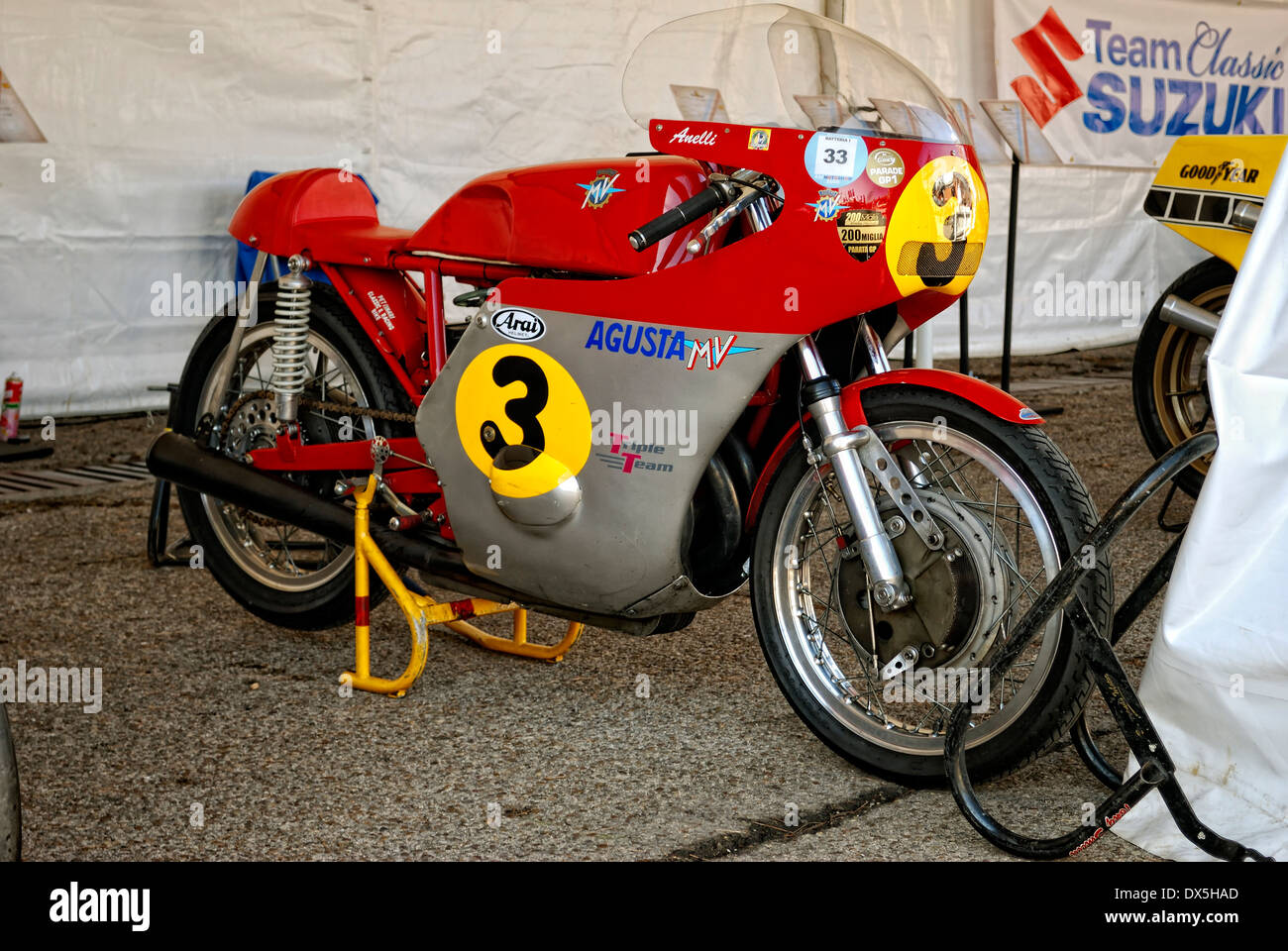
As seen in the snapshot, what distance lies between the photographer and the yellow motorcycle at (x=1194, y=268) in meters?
4.30

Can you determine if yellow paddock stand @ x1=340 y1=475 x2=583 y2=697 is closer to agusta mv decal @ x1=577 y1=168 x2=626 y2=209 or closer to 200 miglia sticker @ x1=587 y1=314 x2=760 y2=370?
200 miglia sticker @ x1=587 y1=314 x2=760 y2=370

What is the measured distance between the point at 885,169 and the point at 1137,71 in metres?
7.40

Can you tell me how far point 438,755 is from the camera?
2641 millimetres

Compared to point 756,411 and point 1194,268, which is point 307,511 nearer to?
point 756,411

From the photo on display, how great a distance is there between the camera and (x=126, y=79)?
5.79 m

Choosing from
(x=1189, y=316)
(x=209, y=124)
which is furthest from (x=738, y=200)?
(x=209, y=124)

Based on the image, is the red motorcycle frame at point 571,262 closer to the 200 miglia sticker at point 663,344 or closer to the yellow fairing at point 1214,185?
the 200 miglia sticker at point 663,344

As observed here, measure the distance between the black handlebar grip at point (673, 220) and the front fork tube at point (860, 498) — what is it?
385 mm

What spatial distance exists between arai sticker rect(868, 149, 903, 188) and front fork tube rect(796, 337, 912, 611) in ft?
1.21

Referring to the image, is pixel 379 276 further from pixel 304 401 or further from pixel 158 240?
pixel 158 240

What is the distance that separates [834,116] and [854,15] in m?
5.60
